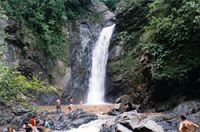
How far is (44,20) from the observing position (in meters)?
32.1

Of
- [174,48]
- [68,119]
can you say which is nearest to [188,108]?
[174,48]

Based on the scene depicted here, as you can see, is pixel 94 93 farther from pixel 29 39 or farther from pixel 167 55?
pixel 167 55

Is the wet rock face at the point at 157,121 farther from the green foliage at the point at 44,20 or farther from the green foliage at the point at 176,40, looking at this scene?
the green foliage at the point at 44,20

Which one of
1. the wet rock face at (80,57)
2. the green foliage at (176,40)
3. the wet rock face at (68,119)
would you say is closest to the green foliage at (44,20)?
the wet rock face at (80,57)

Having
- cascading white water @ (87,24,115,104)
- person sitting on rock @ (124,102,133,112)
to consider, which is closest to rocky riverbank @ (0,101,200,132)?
person sitting on rock @ (124,102,133,112)

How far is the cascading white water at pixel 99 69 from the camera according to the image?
3271cm

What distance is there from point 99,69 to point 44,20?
706 cm

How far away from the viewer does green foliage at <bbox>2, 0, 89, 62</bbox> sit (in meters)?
29.3

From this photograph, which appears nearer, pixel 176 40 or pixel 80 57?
pixel 176 40

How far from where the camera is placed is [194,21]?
18250mm

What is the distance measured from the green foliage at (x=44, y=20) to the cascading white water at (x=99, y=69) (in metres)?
3.50

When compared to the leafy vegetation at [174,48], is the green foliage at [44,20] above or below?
above

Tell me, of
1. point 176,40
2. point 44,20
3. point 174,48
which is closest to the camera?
point 176,40

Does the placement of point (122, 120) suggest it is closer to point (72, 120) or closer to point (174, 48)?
point (72, 120)
